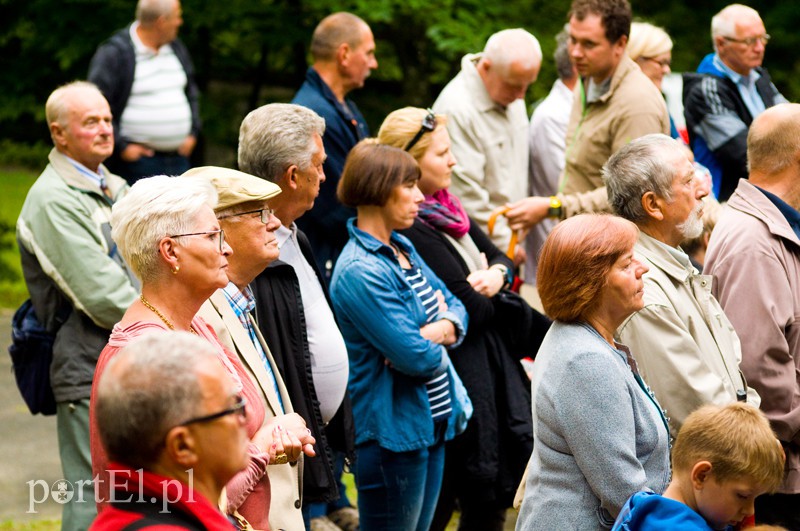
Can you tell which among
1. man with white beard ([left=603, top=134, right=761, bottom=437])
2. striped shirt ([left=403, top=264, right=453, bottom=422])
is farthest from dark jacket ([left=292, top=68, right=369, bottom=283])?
man with white beard ([left=603, top=134, right=761, bottom=437])

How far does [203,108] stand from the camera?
12.3m

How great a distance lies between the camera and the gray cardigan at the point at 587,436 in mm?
3145

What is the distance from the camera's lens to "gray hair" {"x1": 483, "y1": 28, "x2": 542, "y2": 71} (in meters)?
6.19

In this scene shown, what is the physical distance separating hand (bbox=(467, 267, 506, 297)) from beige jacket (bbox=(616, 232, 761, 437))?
3.99 feet

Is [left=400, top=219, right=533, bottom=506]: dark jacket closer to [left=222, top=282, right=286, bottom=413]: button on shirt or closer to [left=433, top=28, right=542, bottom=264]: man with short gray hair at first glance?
[left=433, top=28, right=542, bottom=264]: man with short gray hair

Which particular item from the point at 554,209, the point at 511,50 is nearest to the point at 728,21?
the point at 511,50

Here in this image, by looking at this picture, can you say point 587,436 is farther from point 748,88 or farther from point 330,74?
point 748,88

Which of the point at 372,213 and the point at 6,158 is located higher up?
the point at 372,213

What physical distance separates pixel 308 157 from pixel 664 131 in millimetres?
2394

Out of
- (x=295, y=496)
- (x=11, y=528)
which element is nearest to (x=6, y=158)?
(x=11, y=528)

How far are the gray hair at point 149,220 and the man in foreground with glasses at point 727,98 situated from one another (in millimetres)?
4244

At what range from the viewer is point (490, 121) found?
20.7ft

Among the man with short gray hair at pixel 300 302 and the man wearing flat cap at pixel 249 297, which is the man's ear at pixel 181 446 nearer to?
the man wearing flat cap at pixel 249 297

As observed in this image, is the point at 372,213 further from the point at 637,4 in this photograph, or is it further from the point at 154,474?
the point at 637,4
